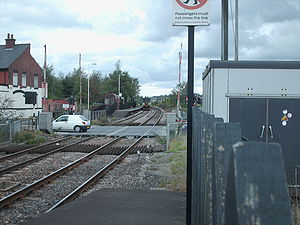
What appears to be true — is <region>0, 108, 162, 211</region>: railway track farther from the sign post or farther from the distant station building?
the distant station building

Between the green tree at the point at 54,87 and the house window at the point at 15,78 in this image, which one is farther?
the green tree at the point at 54,87

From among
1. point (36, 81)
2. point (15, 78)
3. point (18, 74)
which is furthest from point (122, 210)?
point (36, 81)

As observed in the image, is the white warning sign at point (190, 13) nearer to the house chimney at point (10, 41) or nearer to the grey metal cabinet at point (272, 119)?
the grey metal cabinet at point (272, 119)

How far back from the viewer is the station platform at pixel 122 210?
6980 millimetres

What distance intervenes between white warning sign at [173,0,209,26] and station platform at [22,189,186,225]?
326 centimetres

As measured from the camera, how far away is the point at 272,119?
9250mm

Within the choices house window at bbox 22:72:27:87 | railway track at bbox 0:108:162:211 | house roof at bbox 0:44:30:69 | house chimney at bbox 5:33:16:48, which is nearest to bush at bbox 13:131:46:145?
railway track at bbox 0:108:162:211

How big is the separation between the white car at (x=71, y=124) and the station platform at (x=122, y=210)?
24.0 meters

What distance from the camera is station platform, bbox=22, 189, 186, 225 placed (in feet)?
22.9

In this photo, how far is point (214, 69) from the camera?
915cm

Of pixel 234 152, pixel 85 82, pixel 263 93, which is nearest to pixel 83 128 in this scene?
pixel 263 93

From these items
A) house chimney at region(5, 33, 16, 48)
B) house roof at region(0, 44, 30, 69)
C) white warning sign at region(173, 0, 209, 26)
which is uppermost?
house chimney at region(5, 33, 16, 48)

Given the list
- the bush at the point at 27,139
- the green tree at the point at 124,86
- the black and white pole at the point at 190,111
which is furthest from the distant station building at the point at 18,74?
the green tree at the point at 124,86

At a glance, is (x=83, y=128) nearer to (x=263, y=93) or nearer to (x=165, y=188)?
(x=165, y=188)
